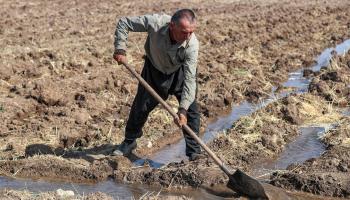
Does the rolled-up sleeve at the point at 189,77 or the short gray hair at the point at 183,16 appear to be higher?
the short gray hair at the point at 183,16

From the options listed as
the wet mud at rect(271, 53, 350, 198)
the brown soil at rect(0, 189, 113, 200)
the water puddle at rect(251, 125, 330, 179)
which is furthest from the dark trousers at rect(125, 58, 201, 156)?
the brown soil at rect(0, 189, 113, 200)

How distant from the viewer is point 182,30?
17.3 ft

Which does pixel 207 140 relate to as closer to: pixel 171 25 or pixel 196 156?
pixel 196 156

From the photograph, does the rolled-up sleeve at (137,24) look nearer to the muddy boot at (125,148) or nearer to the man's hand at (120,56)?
the man's hand at (120,56)

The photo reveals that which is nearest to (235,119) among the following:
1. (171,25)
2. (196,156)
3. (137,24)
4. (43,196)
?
(196,156)

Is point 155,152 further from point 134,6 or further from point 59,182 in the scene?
point 134,6

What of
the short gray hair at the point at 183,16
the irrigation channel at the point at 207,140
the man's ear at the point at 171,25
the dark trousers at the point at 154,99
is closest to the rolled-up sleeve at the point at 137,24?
the man's ear at the point at 171,25

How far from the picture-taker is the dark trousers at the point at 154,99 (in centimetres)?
597

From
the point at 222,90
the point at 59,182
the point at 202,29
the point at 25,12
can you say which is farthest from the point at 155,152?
the point at 25,12

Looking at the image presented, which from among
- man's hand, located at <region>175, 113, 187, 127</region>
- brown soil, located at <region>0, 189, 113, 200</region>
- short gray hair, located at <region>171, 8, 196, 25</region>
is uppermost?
short gray hair, located at <region>171, 8, 196, 25</region>

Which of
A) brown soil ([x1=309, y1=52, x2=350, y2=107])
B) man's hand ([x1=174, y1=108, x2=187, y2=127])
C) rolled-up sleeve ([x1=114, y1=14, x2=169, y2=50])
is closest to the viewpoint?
man's hand ([x1=174, y1=108, x2=187, y2=127])

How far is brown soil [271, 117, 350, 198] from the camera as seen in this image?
5539 millimetres

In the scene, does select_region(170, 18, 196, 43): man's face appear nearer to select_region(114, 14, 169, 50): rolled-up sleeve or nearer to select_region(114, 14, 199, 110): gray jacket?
select_region(114, 14, 199, 110): gray jacket

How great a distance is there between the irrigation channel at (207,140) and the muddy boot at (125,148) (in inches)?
6.9
